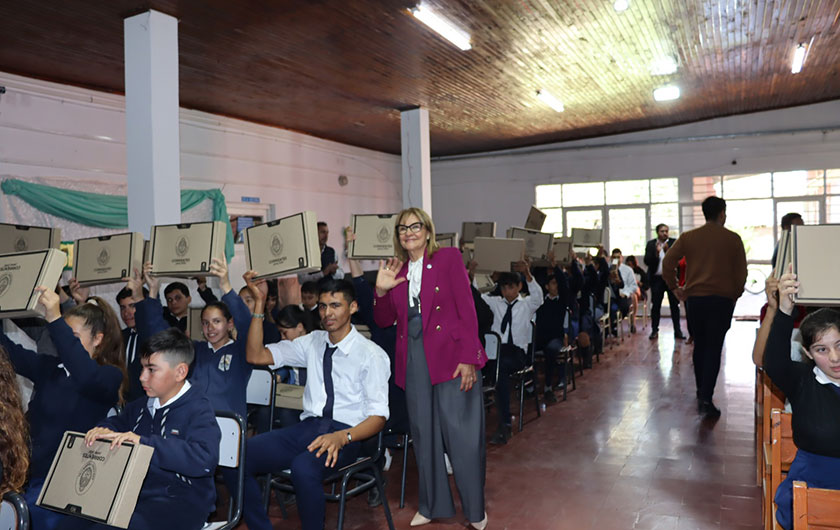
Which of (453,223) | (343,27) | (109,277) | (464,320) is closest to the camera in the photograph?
(464,320)

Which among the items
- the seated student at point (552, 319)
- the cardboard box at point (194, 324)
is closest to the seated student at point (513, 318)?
the seated student at point (552, 319)

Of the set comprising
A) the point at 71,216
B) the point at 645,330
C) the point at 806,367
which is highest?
the point at 71,216

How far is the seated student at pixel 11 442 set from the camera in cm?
176

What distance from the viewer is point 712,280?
4.93 meters

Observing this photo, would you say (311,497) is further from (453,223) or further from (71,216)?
(453,223)

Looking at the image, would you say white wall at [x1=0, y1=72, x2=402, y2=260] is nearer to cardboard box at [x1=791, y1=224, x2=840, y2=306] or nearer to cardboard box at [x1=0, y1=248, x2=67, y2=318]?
cardboard box at [x1=0, y1=248, x2=67, y2=318]

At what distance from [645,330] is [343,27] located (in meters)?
7.33

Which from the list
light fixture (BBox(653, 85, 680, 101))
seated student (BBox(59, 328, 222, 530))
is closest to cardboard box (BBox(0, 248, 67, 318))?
seated student (BBox(59, 328, 222, 530))

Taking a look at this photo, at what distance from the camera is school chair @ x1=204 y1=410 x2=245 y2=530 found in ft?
8.13

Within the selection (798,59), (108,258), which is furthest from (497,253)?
(798,59)

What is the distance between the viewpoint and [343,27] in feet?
19.6

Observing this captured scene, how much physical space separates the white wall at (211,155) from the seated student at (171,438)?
5178 mm

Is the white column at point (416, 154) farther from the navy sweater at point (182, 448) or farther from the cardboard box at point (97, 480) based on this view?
the cardboard box at point (97, 480)

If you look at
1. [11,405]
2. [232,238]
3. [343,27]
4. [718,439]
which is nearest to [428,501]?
[11,405]
